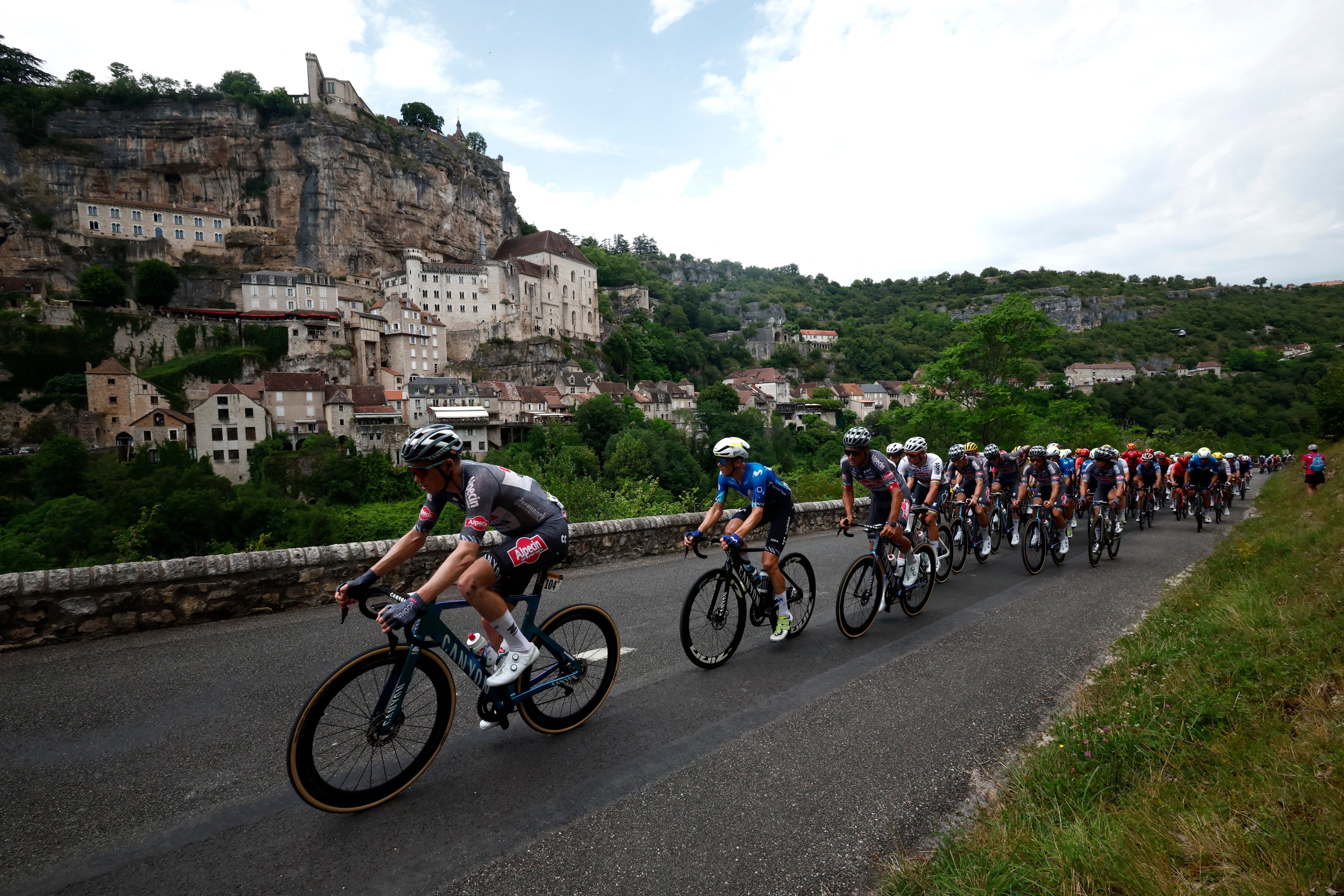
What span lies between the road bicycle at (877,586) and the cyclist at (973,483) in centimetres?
293

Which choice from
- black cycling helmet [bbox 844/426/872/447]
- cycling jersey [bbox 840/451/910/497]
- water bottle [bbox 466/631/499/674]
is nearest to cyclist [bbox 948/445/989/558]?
cycling jersey [bbox 840/451/910/497]

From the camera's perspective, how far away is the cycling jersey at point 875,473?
6414mm

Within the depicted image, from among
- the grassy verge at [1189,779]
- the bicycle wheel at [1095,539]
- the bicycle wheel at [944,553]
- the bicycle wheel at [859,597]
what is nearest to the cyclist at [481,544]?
the grassy verge at [1189,779]

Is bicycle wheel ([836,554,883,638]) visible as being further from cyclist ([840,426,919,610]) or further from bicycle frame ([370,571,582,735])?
bicycle frame ([370,571,582,735])

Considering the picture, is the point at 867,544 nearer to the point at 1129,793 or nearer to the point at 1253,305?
Answer: the point at 1129,793

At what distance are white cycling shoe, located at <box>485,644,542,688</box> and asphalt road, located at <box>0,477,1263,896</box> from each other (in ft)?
1.67

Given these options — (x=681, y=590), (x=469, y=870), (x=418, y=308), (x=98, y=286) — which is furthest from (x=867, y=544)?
(x=98, y=286)

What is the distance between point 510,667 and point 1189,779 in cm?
372

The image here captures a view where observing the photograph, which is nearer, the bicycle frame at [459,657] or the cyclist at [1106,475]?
the bicycle frame at [459,657]

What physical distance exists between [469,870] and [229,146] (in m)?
112

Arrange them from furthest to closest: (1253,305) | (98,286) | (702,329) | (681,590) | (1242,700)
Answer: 1. (702,329)
2. (1253,305)
3. (98,286)
4. (681,590)
5. (1242,700)

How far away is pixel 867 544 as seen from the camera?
11.8m

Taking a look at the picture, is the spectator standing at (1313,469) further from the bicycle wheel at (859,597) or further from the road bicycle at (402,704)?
the road bicycle at (402,704)

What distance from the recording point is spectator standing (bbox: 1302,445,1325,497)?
14.0 metres
